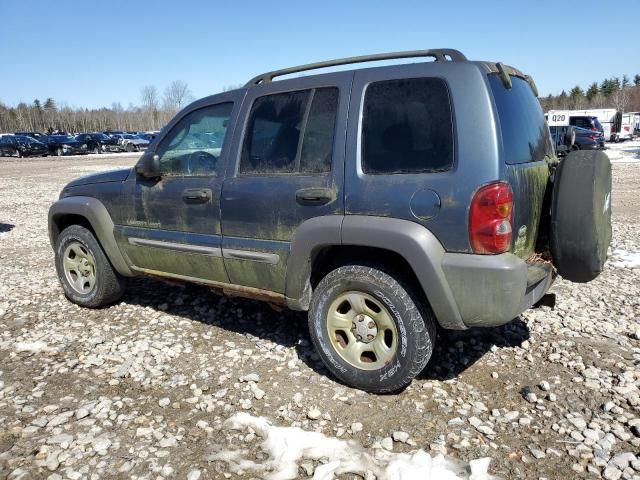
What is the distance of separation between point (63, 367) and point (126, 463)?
1.47m

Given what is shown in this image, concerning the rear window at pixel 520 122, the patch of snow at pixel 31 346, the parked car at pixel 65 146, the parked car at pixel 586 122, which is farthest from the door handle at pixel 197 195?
the parked car at pixel 65 146

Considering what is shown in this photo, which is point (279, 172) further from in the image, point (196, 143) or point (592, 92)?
point (592, 92)

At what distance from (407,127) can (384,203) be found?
1.56 ft

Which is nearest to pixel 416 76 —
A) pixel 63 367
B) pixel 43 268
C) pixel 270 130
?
pixel 270 130

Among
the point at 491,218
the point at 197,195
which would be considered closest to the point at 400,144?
the point at 491,218

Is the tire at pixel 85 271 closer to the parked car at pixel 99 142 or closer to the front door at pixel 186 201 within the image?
the front door at pixel 186 201

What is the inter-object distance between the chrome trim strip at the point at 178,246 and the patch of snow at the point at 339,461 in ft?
4.79

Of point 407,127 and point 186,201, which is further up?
point 407,127

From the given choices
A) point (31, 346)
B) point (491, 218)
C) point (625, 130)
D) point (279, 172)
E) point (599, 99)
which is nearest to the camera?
point (491, 218)

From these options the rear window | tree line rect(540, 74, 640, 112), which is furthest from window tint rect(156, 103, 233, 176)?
tree line rect(540, 74, 640, 112)

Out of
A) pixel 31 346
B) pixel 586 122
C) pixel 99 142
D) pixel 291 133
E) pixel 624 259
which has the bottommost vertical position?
pixel 624 259

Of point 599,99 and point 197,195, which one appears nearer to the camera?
point 197,195

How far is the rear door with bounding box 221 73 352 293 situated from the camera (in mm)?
3379

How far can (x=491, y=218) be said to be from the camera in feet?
9.41
